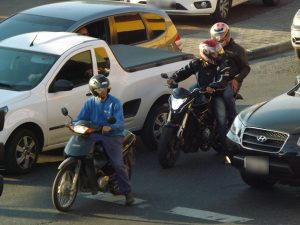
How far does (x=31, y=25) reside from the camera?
14.1 metres

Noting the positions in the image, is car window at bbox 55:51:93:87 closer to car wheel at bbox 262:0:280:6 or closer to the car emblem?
the car emblem

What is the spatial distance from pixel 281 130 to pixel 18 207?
2.93 meters

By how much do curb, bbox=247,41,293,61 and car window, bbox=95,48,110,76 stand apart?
22.5ft

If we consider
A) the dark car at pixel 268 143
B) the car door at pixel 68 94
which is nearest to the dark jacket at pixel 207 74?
the car door at pixel 68 94

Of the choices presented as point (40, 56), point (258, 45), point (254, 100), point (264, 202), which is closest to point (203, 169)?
point (264, 202)

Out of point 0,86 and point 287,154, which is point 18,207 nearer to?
point 0,86

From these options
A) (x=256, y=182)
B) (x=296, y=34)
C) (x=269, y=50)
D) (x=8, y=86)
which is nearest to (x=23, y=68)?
(x=8, y=86)

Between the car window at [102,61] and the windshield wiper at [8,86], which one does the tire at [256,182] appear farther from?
the windshield wiper at [8,86]

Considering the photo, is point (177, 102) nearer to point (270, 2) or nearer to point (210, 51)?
point (210, 51)

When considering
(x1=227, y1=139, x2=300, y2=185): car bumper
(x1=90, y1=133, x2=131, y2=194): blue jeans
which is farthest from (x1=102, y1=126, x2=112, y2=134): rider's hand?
(x1=227, y1=139, x2=300, y2=185): car bumper

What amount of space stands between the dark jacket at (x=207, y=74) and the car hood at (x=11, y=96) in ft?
6.60

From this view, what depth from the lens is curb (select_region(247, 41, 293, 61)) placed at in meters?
18.8

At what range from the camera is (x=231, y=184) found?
→ 10867 mm

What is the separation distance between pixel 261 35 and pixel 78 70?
30.0 feet
